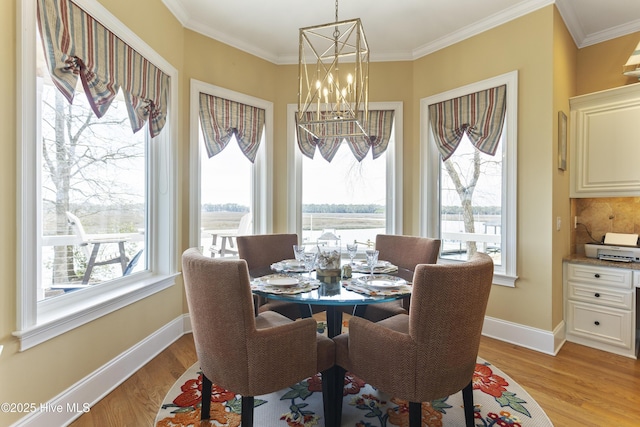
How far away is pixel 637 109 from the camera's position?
8.53 ft

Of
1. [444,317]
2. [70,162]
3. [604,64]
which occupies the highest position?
[604,64]

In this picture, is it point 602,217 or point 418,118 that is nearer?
point 602,217

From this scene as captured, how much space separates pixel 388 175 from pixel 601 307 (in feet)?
7.24

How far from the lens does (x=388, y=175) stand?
359 centimetres

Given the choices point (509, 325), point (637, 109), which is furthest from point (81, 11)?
point (637, 109)

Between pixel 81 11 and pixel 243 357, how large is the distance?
208cm

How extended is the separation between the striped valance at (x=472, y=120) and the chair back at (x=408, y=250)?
116cm

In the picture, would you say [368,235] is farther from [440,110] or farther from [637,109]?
[637,109]

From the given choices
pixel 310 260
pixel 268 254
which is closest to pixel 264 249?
pixel 268 254

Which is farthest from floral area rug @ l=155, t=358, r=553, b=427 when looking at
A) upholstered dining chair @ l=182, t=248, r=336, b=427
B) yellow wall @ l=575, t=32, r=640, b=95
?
yellow wall @ l=575, t=32, r=640, b=95

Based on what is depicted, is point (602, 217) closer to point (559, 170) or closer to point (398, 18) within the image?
point (559, 170)

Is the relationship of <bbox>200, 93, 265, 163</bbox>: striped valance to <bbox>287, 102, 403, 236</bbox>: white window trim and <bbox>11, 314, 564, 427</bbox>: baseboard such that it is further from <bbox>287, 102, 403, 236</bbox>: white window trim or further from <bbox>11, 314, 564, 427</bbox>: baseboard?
<bbox>11, 314, 564, 427</bbox>: baseboard

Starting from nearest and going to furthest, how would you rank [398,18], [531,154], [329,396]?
1. [329,396]
2. [531,154]
3. [398,18]

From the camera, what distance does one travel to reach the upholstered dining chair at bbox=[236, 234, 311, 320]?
7.45 feet
